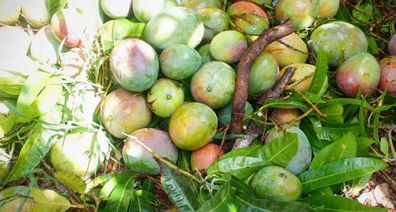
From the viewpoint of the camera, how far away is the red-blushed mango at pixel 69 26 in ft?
5.78

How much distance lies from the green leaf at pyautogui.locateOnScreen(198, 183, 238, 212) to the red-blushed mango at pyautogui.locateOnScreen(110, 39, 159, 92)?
540 mm

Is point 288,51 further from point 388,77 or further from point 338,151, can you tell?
point 338,151

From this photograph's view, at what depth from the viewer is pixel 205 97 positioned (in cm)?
164

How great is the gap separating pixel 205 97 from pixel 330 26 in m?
0.73

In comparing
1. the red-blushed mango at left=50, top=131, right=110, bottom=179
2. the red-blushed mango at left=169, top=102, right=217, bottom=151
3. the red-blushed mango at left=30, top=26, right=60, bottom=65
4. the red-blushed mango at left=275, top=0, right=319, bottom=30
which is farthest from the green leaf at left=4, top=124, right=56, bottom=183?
the red-blushed mango at left=275, top=0, right=319, bottom=30

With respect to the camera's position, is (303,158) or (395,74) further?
(395,74)

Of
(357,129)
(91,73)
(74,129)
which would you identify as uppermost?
(91,73)

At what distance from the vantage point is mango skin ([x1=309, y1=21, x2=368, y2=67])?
1864 millimetres

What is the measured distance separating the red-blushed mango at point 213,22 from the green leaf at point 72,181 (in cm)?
83

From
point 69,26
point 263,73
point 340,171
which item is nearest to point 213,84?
point 263,73

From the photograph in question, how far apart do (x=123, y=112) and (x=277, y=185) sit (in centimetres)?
66

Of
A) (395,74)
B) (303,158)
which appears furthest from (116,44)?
(395,74)

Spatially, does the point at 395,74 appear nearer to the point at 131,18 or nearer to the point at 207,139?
the point at 207,139

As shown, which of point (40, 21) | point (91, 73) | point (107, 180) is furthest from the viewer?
point (40, 21)
